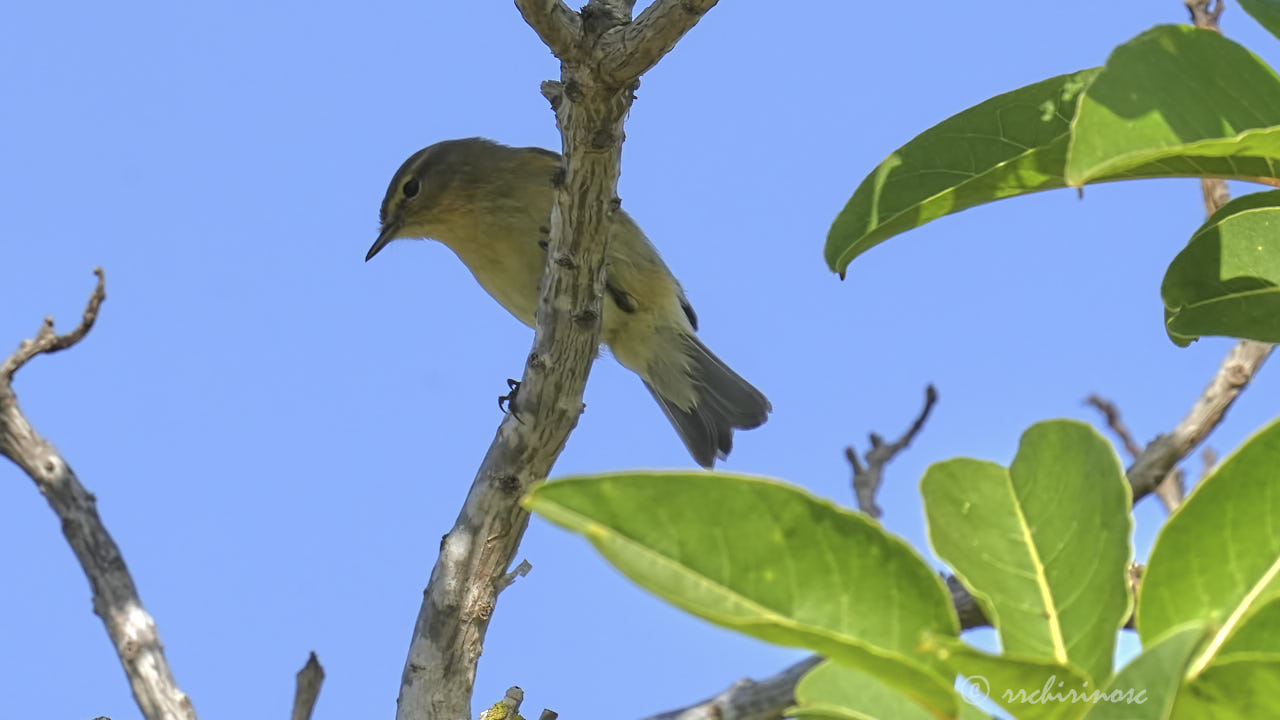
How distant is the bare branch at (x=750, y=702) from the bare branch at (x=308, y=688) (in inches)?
43.7

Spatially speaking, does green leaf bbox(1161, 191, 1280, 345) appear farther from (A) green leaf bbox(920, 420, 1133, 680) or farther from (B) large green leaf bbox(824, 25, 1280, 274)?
(A) green leaf bbox(920, 420, 1133, 680)

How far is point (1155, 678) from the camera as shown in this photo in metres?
1.01

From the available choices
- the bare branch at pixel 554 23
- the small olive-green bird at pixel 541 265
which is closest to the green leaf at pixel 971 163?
the bare branch at pixel 554 23

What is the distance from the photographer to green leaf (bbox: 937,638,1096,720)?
43.3 inches

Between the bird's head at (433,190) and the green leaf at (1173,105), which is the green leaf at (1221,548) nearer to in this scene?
the green leaf at (1173,105)

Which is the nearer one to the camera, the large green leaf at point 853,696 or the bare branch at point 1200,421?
the large green leaf at point 853,696

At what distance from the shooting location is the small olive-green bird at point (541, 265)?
6148 millimetres

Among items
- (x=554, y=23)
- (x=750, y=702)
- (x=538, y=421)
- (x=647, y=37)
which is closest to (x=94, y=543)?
(x=538, y=421)

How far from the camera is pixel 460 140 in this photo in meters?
7.27

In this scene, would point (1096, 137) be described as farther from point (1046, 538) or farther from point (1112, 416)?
point (1112, 416)

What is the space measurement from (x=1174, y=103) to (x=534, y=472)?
289 cm

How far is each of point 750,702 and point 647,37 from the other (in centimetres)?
198

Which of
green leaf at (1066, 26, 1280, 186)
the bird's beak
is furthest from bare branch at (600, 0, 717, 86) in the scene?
the bird's beak

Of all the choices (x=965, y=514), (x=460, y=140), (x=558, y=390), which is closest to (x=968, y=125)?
(x=965, y=514)
